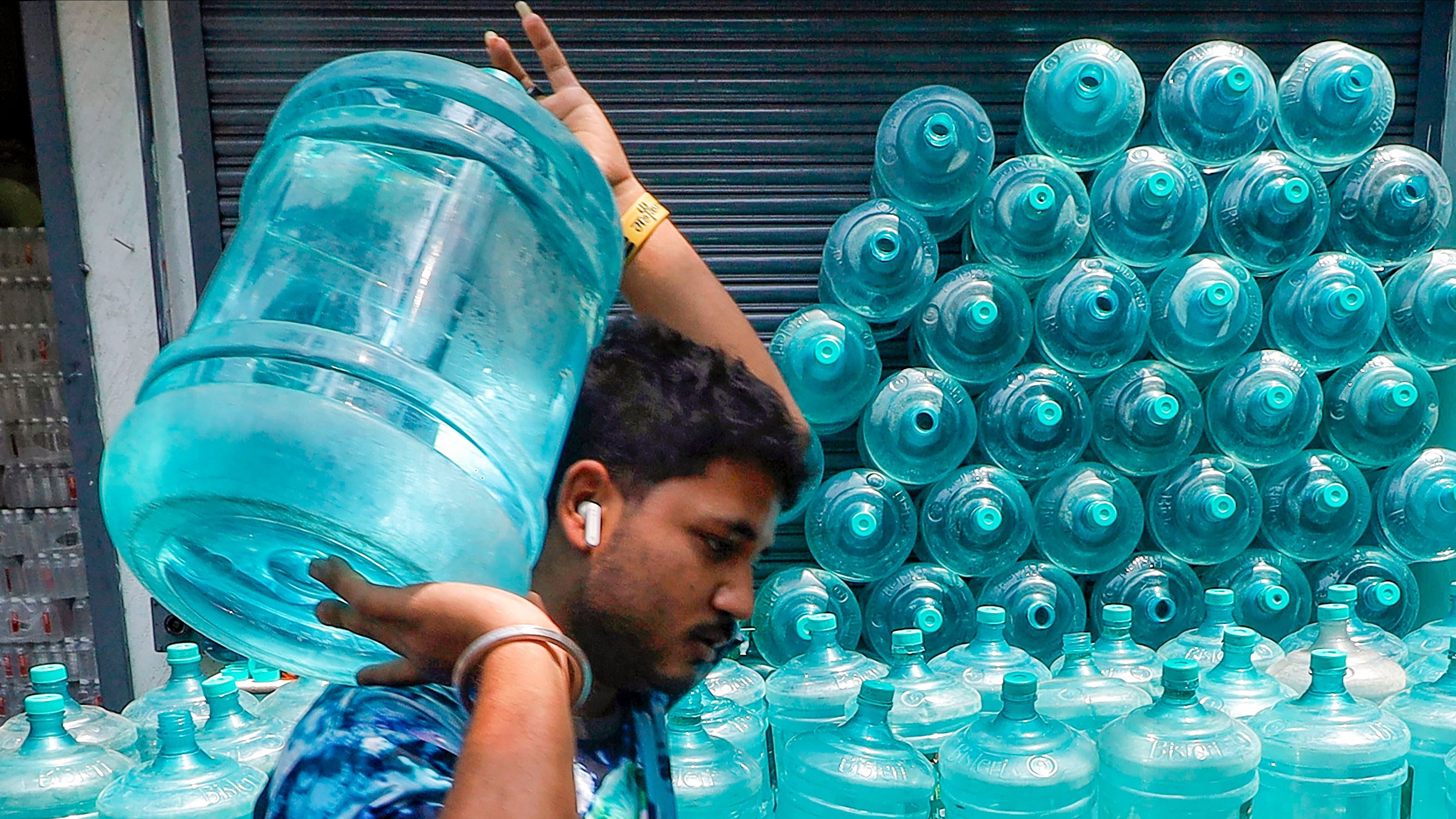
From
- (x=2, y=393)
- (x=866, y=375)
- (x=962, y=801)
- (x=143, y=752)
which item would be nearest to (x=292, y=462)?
(x=962, y=801)

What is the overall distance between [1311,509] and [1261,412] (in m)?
0.33

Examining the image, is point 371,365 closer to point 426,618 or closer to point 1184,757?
point 426,618

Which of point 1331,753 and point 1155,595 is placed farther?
point 1155,595

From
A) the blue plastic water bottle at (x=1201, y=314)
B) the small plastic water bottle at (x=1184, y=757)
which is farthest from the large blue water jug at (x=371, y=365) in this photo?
the blue plastic water bottle at (x=1201, y=314)

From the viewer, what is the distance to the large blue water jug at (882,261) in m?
2.82

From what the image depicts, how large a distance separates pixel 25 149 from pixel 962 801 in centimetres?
334

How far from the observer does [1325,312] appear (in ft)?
9.52

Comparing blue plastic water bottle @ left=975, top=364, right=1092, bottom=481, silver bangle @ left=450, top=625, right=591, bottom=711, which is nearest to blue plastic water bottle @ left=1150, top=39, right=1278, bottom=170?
blue plastic water bottle @ left=975, top=364, right=1092, bottom=481

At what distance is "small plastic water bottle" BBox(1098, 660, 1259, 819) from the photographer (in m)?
1.63

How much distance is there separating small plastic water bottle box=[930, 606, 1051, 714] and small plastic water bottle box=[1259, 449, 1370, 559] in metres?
1.14

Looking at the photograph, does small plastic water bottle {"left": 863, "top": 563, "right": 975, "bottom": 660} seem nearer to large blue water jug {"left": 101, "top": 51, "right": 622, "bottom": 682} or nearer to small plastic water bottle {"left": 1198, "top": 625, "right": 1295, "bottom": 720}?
small plastic water bottle {"left": 1198, "top": 625, "right": 1295, "bottom": 720}

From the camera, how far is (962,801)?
169cm

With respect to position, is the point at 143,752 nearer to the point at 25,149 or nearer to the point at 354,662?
the point at 354,662

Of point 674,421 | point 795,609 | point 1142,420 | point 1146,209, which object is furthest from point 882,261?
point 674,421
